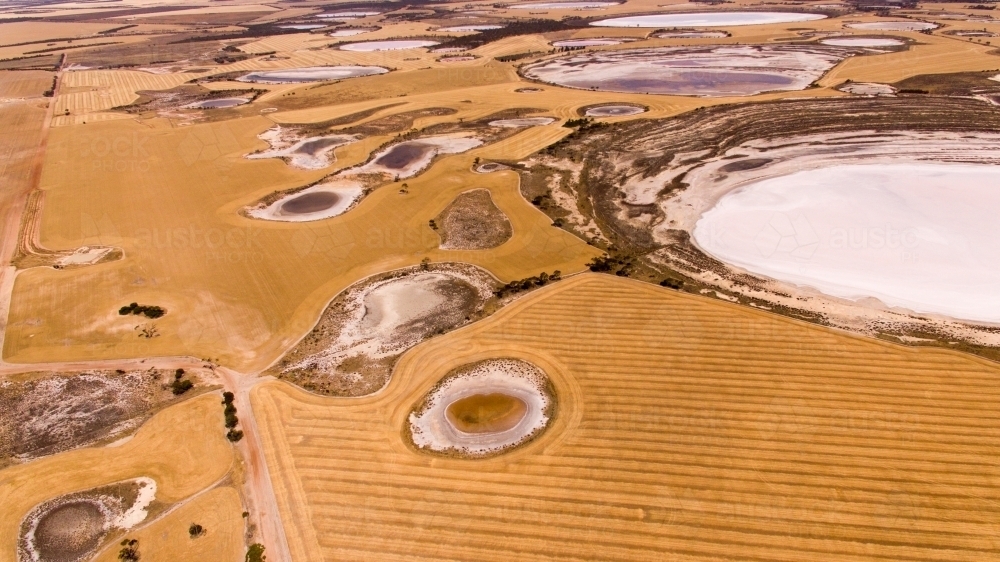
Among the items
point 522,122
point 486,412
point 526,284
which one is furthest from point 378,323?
point 522,122

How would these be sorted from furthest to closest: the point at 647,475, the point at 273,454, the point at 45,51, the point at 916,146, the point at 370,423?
the point at 45,51
the point at 916,146
the point at 370,423
the point at 273,454
the point at 647,475

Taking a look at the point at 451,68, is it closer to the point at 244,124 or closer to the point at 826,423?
the point at 244,124

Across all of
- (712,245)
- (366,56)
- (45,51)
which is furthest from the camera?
(45,51)

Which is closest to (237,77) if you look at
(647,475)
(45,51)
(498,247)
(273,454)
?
(45,51)

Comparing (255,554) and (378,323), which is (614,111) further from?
(255,554)

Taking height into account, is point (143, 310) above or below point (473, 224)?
below

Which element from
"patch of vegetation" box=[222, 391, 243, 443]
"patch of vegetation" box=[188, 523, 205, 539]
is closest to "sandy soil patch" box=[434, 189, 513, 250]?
"patch of vegetation" box=[222, 391, 243, 443]
